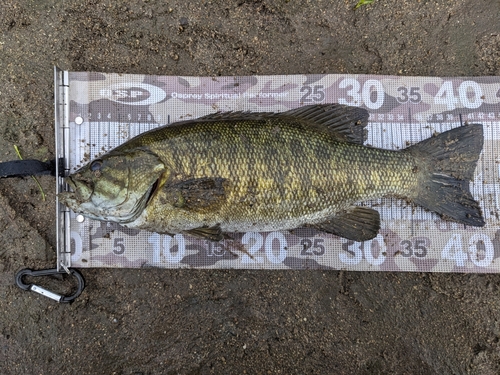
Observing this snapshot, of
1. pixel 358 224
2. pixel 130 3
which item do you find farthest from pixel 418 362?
pixel 130 3

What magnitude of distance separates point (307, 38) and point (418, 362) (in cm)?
303

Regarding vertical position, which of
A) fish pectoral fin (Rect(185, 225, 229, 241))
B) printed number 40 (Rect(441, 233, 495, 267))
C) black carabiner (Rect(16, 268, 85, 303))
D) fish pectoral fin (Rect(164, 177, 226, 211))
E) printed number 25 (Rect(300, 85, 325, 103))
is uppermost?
printed number 25 (Rect(300, 85, 325, 103))

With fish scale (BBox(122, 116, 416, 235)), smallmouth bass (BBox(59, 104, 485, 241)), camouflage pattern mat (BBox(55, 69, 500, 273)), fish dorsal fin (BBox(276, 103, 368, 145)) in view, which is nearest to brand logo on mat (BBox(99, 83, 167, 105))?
camouflage pattern mat (BBox(55, 69, 500, 273))

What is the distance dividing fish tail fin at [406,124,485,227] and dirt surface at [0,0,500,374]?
25.1 inches

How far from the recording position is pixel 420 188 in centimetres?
279

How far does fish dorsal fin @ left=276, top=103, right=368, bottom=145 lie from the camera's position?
2719 mm

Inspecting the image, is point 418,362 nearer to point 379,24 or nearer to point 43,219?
point 379,24

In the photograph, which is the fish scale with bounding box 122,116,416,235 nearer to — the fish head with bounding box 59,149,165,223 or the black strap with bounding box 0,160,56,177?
the fish head with bounding box 59,149,165,223

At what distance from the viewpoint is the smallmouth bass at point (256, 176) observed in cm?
245

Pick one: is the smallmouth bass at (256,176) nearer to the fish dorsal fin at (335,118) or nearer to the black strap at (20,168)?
the fish dorsal fin at (335,118)

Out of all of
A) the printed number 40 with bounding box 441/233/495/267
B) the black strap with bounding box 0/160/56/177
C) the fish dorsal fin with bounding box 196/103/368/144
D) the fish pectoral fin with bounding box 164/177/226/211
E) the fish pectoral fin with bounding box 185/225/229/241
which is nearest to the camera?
the fish pectoral fin with bounding box 164/177/226/211

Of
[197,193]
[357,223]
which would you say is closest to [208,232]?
[197,193]

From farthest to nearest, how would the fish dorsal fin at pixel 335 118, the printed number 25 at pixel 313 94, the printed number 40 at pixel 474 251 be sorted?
the printed number 25 at pixel 313 94 < the printed number 40 at pixel 474 251 < the fish dorsal fin at pixel 335 118

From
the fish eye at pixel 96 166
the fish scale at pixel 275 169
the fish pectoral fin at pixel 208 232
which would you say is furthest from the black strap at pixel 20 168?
the fish pectoral fin at pixel 208 232
